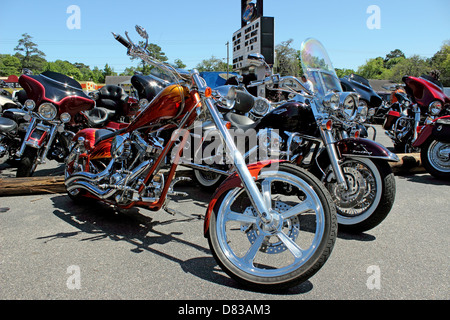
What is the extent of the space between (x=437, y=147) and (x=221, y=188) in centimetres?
465

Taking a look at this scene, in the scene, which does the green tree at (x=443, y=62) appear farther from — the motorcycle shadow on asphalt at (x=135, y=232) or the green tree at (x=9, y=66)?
the green tree at (x=9, y=66)

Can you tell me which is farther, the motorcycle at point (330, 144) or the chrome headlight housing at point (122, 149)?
the chrome headlight housing at point (122, 149)

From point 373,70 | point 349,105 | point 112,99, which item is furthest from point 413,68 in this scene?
point 349,105

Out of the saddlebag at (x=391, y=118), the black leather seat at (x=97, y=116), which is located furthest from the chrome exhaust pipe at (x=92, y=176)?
the saddlebag at (x=391, y=118)

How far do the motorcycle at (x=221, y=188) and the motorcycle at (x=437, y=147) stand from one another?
10.1ft

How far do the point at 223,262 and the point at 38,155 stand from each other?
3802mm

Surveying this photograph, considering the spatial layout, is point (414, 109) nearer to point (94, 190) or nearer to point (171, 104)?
point (171, 104)

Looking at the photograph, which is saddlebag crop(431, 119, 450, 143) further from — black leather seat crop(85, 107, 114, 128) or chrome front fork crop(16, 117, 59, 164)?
chrome front fork crop(16, 117, 59, 164)

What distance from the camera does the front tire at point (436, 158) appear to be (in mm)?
5195

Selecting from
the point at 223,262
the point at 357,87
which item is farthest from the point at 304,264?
the point at 357,87

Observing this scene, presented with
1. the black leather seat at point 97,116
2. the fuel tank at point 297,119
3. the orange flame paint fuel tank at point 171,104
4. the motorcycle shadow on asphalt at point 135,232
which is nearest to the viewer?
the motorcycle shadow on asphalt at point 135,232

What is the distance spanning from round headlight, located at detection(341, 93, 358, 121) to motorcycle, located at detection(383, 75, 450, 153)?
138 inches
